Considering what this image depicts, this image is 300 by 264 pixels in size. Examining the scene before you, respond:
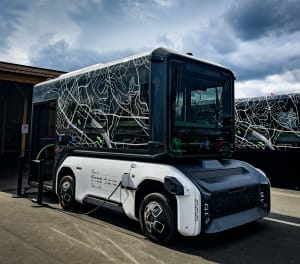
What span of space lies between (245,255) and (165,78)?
2672 millimetres

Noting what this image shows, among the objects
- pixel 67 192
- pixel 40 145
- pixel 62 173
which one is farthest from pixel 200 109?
pixel 40 145

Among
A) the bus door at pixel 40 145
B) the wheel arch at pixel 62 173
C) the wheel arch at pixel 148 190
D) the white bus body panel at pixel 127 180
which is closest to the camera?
the white bus body panel at pixel 127 180

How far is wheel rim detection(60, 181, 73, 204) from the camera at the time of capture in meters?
6.20

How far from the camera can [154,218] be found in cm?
435

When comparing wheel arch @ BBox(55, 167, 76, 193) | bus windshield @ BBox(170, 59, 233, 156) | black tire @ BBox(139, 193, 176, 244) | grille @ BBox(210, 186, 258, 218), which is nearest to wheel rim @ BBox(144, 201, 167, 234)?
black tire @ BBox(139, 193, 176, 244)

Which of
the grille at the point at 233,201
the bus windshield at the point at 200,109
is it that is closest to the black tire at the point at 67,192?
the bus windshield at the point at 200,109

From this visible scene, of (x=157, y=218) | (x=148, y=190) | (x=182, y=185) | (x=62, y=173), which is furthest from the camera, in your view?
(x=62, y=173)

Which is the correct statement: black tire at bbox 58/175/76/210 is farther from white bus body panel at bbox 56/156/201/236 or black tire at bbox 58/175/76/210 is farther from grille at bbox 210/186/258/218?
grille at bbox 210/186/258/218

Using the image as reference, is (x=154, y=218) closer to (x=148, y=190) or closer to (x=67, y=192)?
(x=148, y=190)

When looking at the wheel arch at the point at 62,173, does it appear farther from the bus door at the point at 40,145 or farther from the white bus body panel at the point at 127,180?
the bus door at the point at 40,145

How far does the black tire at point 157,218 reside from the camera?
419 centimetres

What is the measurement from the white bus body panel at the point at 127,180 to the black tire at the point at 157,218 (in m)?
0.16

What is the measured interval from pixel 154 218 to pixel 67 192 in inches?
103

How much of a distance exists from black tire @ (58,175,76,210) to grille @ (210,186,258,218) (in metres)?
3.14
